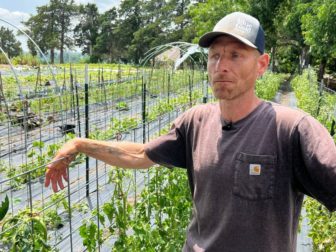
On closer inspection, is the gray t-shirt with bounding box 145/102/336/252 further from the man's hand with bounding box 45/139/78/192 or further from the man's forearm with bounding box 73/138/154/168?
the man's hand with bounding box 45/139/78/192

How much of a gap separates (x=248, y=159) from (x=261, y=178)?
0.08 metres

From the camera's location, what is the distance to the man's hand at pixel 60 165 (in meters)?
1.75

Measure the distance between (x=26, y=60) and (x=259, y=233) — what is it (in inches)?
1144

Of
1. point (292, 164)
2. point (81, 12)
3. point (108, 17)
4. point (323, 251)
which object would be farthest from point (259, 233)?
point (81, 12)

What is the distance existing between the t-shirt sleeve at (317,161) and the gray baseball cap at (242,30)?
0.32m

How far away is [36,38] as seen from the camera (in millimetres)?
55500

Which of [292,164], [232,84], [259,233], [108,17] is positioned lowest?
[259,233]

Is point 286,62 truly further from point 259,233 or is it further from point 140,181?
point 259,233

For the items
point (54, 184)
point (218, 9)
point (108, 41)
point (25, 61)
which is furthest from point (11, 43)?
point (54, 184)

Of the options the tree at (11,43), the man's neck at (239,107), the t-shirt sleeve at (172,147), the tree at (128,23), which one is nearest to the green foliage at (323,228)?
the t-shirt sleeve at (172,147)

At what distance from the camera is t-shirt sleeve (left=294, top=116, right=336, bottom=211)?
1.24m

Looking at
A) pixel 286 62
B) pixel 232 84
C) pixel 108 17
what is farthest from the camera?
pixel 108 17

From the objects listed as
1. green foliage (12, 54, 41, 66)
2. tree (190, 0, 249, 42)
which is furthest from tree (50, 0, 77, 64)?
tree (190, 0, 249, 42)

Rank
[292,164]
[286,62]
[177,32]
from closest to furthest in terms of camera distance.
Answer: [292,164] → [286,62] → [177,32]
